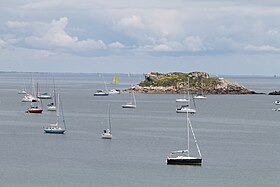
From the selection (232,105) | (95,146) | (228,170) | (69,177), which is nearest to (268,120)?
(232,105)

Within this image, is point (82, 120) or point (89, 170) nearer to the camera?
point (89, 170)

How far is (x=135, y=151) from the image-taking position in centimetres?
8725

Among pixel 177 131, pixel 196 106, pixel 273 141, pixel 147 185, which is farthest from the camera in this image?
pixel 196 106

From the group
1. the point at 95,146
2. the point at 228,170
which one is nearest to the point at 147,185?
the point at 228,170

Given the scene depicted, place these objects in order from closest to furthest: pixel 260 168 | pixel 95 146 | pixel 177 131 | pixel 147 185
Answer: pixel 147 185 < pixel 260 168 < pixel 95 146 < pixel 177 131

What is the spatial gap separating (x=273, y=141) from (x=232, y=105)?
8489 centimetres

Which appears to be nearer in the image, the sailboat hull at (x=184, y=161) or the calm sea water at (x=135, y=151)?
the calm sea water at (x=135, y=151)

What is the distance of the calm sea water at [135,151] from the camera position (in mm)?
69375

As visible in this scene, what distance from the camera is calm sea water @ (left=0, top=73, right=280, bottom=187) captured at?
6938cm

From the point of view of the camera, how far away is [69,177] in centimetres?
6938

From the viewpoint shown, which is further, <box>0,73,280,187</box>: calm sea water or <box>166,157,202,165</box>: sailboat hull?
<box>166,157,202,165</box>: sailboat hull

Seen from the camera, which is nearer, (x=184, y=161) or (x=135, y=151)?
(x=184, y=161)

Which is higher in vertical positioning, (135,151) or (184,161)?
(184,161)

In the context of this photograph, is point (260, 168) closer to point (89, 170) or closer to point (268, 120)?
point (89, 170)
